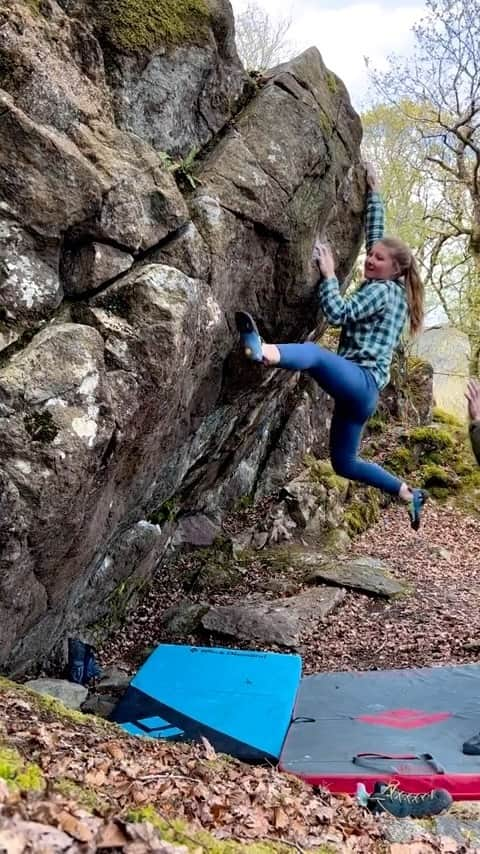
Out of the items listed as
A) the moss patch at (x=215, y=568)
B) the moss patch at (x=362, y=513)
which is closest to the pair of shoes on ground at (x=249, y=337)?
the moss patch at (x=215, y=568)

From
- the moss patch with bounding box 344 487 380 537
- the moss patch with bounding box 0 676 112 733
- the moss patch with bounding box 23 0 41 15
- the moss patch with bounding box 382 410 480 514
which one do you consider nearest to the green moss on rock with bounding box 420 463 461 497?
the moss patch with bounding box 382 410 480 514

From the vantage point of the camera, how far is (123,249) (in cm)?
549

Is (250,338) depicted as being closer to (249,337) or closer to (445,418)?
(249,337)

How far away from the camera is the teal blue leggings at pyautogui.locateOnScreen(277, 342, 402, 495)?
6078 mm

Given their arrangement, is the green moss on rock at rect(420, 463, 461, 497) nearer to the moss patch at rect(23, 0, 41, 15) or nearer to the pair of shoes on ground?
the pair of shoes on ground

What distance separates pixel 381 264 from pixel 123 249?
2.73 meters

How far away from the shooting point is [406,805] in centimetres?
457

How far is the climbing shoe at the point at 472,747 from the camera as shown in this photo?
17.5ft

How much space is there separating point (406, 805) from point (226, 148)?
5.61 m

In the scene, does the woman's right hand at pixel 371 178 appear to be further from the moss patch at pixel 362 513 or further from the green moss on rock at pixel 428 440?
the green moss on rock at pixel 428 440

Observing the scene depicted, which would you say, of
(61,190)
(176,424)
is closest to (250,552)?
(176,424)

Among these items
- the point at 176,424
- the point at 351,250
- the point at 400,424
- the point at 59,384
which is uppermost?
the point at 400,424

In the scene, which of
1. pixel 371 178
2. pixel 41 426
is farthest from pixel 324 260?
pixel 41 426

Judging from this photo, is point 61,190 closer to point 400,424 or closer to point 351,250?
point 351,250
